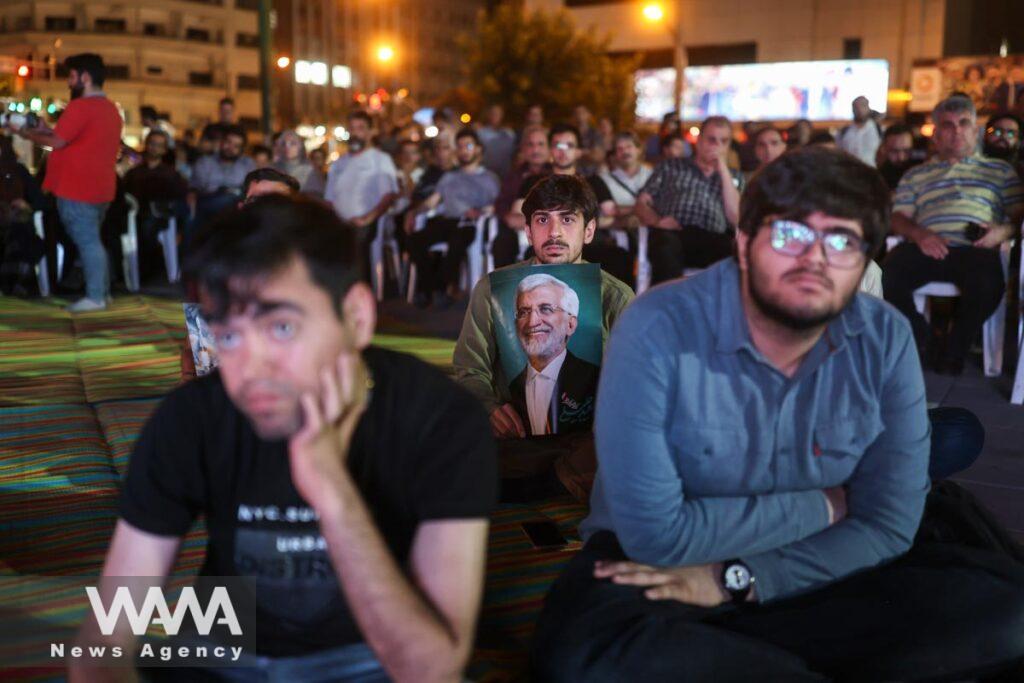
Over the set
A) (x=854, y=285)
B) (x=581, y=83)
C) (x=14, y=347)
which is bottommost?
(x=14, y=347)

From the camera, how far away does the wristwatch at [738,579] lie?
2.27 meters

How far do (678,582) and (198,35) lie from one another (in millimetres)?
70690

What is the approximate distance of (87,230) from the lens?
27.9 ft

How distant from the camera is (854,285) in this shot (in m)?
2.14

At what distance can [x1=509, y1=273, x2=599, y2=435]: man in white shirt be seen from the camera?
381 cm

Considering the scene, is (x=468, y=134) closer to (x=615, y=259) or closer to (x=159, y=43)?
(x=615, y=259)

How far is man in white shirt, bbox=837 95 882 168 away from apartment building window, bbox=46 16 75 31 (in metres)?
57.6

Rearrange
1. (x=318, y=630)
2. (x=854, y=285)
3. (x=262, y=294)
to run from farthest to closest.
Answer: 1. (x=854, y=285)
2. (x=318, y=630)
3. (x=262, y=294)

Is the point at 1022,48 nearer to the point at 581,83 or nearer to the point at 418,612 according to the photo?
the point at 581,83

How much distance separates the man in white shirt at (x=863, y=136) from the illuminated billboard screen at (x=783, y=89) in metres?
17.0

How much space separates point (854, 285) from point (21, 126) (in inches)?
302

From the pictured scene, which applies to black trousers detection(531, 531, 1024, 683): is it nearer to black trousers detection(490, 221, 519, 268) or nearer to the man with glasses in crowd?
the man with glasses in crowd

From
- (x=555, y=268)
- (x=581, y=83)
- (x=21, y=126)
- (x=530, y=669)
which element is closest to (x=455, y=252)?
(x=21, y=126)

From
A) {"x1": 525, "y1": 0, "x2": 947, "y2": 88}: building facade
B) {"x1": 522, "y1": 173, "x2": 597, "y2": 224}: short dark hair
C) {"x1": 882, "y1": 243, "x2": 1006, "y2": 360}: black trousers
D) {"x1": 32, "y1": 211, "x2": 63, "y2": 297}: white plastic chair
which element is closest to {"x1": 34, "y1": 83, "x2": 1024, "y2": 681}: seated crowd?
{"x1": 522, "y1": 173, "x2": 597, "y2": 224}: short dark hair
